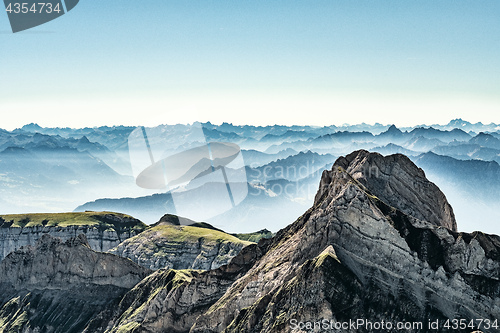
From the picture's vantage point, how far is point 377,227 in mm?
103188

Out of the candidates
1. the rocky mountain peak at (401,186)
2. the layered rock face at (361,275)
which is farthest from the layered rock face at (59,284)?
the rocky mountain peak at (401,186)

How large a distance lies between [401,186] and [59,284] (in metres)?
101

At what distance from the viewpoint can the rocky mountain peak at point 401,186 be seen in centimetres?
12788

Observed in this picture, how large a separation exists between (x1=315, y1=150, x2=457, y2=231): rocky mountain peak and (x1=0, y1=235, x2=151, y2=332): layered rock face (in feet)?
221

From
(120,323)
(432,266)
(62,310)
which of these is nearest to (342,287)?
(432,266)

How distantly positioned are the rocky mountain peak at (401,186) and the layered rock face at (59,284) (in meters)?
→ 67.3

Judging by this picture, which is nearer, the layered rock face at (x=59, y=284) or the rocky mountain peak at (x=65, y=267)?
the layered rock face at (x=59, y=284)

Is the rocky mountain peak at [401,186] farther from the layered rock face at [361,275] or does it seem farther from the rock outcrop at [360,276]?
the layered rock face at [361,275]

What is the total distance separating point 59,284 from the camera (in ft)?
584

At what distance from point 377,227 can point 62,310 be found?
339ft

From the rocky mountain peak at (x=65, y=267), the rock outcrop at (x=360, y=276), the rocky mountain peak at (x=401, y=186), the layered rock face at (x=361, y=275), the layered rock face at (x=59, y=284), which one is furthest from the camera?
the rocky mountain peak at (x=65, y=267)

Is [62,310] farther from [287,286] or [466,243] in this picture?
[466,243]

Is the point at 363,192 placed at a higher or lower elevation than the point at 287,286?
higher

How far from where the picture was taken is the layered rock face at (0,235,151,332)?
166 metres
